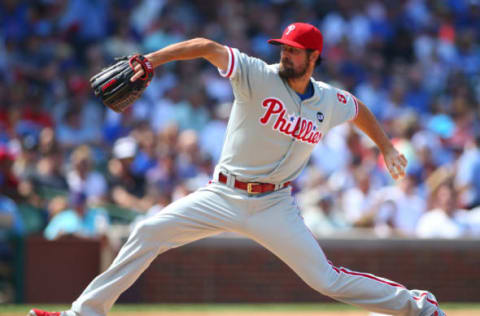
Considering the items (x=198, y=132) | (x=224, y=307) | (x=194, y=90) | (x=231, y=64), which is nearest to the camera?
(x=231, y=64)

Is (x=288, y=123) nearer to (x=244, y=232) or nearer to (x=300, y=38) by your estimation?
(x=300, y=38)

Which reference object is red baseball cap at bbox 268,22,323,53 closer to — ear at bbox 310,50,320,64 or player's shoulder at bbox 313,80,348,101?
ear at bbox 310,50,320,64

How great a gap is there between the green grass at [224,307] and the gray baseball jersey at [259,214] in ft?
9.35

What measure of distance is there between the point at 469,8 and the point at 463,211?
6805 millimetres

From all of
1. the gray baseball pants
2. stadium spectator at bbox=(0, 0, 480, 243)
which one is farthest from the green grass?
the gray baseball pants

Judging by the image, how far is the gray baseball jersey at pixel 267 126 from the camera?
499 centimetres

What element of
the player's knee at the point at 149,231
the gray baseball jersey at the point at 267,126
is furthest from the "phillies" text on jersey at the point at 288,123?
the player's knee at the point at 149,231

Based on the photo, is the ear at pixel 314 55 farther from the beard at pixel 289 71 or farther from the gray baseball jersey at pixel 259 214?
the gray baseball jersey at pixel 259 214

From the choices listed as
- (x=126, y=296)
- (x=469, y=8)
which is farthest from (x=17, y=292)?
(x=469, y=8)

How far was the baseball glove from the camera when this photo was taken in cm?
466

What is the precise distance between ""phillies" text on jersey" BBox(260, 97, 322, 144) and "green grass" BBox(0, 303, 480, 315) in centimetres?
318

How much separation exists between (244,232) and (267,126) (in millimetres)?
690

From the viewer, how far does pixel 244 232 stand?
203 inches

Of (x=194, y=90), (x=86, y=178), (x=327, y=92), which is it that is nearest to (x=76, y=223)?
(x=86, y=178)
